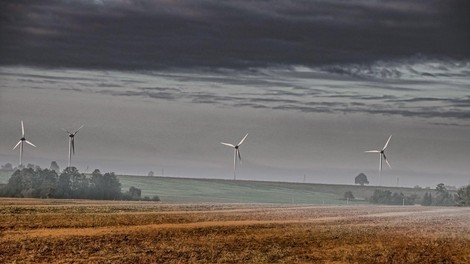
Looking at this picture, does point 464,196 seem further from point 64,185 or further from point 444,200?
point 64,185

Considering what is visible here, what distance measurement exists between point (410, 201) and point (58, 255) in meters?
165

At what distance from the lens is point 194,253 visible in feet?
123

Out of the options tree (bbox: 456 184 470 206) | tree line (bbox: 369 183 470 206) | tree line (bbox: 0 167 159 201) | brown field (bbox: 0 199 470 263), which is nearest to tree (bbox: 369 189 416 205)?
tree line (bbox: 369 183 470 206)

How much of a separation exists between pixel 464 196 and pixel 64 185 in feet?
278

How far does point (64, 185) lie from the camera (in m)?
133

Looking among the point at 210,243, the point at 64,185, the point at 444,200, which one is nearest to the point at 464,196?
the point at 444,200

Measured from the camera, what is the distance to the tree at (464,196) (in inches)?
6834

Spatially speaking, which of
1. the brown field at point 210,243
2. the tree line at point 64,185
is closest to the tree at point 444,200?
the tree line at point 64,185

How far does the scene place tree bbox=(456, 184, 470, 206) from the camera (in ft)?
570

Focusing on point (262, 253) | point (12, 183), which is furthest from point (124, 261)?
point (12, 183)

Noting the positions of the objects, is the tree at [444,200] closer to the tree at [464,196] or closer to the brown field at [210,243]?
the tree at [464,196]

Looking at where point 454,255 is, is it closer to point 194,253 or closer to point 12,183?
point 194,253

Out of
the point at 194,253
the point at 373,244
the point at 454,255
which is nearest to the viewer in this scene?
the point at 194,253

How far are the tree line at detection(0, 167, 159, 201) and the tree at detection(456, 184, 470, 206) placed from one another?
6893 cm
